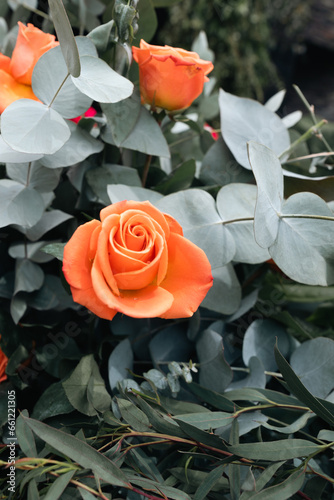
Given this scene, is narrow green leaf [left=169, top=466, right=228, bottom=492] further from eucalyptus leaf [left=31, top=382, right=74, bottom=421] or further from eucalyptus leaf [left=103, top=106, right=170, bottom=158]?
eucalyptus leaf [left=103, top=106, right=170, bottom=158]

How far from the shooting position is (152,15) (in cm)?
45

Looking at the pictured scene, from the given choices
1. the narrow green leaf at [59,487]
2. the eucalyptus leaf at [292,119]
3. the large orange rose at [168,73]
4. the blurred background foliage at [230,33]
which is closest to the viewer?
the narrow green leaf at [59,487]

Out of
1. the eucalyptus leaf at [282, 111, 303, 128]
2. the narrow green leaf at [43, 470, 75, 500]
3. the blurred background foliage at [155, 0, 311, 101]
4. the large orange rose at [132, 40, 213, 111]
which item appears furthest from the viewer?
the blurred background foliage at [155, 0, 311, 101]

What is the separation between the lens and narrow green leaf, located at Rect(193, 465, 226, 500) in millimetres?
281

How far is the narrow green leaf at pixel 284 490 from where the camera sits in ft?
0.88

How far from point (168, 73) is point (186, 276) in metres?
0.17

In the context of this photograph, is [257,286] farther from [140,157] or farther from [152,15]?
[152,15]

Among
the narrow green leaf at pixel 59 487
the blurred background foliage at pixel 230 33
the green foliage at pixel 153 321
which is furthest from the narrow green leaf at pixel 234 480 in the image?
Result: the blurred background foliage at pixel 230 33

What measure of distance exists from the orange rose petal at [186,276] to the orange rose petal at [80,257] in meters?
0.05

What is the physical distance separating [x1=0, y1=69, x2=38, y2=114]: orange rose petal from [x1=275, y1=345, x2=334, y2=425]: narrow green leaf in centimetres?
29

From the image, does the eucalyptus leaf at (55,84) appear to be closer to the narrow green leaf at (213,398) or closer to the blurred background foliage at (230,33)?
the narrow green leaf at (213,398)

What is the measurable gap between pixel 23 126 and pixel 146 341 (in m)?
0.21

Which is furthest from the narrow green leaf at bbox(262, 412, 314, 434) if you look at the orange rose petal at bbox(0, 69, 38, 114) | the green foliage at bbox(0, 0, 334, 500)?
the orange rose petal at bbox(0, 69, 38, 114)

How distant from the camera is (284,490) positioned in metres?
0.27
